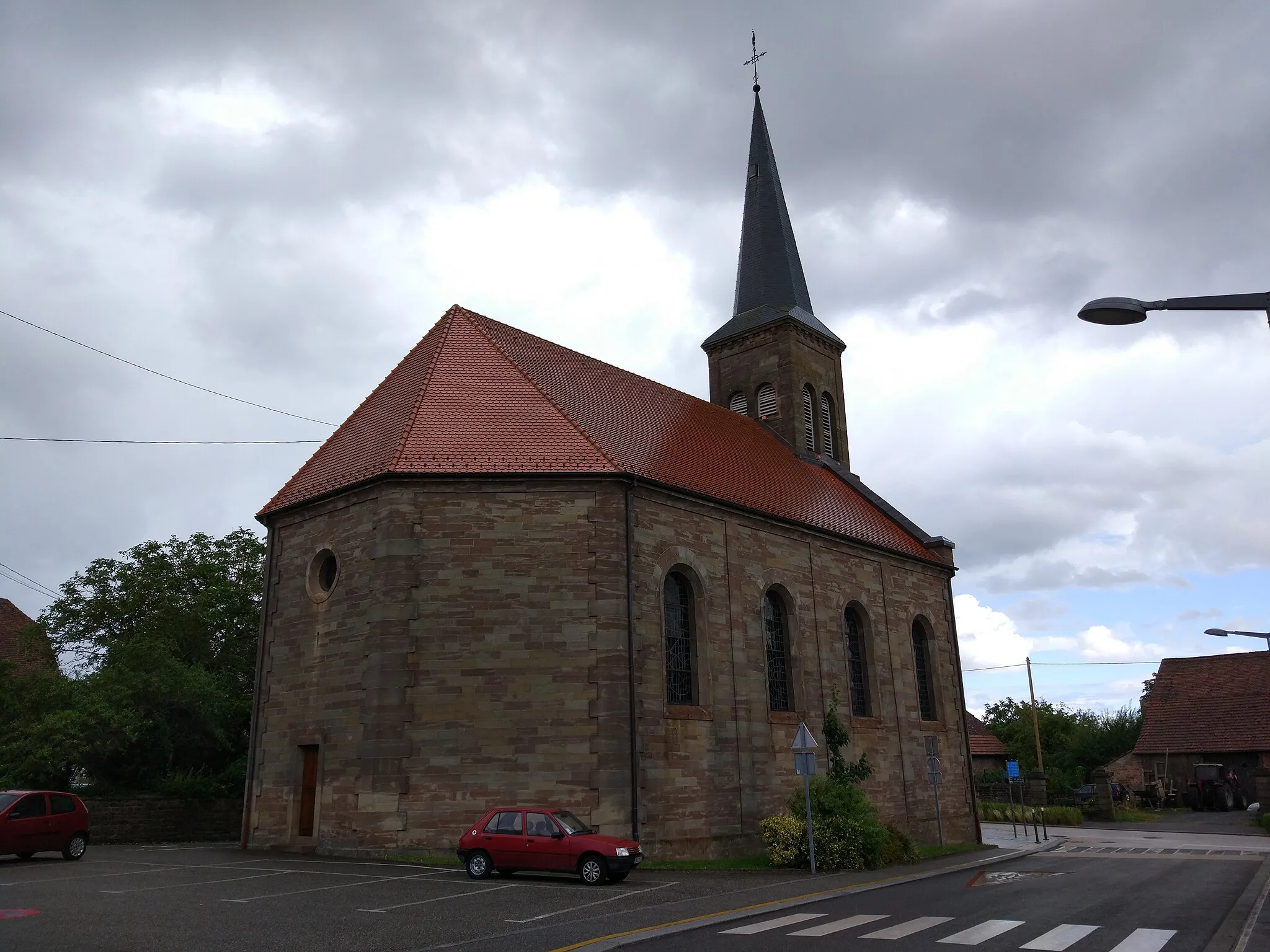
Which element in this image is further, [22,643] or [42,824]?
[22,643]

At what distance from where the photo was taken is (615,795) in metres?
18.3

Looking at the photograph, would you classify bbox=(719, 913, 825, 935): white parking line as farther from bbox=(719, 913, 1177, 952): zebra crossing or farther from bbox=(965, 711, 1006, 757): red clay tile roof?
bbox=(965, 711, 1006, 757): red clay tile roof

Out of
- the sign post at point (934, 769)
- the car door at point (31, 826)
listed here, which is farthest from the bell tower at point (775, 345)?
the car door at point (31, 826)

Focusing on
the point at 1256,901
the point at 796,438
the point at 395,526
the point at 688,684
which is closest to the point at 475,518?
the point at 395,526

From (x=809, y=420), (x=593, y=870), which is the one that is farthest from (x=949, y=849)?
(x=809, y=420)

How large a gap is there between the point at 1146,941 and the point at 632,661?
10.7 meters

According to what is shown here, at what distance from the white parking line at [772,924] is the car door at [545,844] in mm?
3992

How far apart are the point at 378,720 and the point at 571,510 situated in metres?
5.78

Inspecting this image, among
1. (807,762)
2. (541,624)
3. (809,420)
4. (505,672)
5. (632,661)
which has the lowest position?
(807,762)

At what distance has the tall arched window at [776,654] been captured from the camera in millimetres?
24047

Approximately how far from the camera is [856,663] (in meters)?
27.9

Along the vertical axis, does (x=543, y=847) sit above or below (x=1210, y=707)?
below

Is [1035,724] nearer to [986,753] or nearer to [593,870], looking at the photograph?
[986,753]

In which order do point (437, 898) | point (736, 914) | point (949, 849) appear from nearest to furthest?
point (736, 914) < point (437, 898) < point (949, 849)
